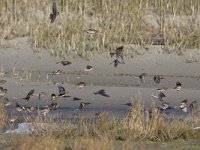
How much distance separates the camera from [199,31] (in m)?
17.0

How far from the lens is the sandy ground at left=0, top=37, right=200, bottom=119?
1364 centimetres

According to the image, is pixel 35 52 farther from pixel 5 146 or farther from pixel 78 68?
pixel 5 146

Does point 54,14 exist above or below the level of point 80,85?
above

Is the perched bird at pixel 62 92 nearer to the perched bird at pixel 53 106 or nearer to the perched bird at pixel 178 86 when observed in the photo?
the perched bird at pixel 53 106

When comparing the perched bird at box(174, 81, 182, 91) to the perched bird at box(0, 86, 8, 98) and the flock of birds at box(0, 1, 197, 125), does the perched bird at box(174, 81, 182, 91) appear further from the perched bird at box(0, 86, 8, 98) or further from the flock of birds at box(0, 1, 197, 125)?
the perched bird at box(0, 86, 8, 98)

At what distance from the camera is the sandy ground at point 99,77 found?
44.8ft

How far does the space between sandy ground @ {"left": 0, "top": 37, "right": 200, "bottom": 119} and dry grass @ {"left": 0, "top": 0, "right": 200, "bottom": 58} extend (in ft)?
1.19

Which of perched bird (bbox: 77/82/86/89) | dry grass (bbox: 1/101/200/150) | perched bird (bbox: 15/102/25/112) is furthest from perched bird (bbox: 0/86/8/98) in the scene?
dry grass (bbox: 1/101/200/150)

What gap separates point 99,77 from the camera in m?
15.1

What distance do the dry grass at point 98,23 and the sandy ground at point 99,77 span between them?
0.36m

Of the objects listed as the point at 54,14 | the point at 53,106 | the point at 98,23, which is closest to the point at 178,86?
the point at 53,106

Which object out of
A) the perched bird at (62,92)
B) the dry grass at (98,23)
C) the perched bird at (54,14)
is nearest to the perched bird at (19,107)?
the perched bird at (62,92)

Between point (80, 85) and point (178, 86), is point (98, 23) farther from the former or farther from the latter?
point (178, 86)

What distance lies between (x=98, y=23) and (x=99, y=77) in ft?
9.80
